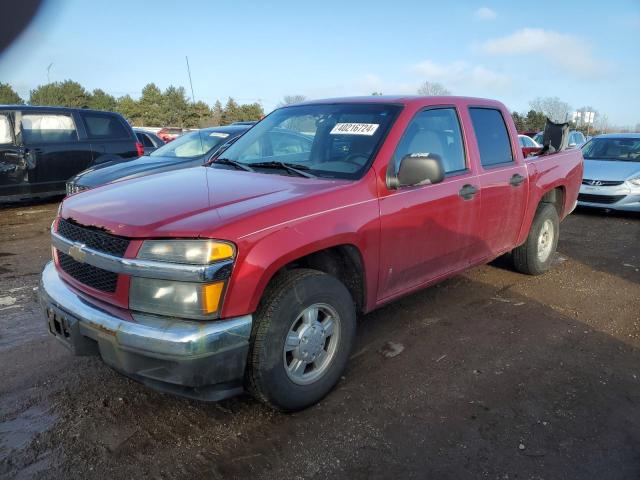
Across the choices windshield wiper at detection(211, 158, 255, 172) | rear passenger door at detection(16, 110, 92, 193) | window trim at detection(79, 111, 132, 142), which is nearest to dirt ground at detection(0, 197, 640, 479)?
windshield wiper at detection(211, 158, 255, 172)

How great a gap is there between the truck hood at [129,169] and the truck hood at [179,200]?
A: 11.6ft

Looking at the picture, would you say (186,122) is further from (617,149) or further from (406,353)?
(406,353)

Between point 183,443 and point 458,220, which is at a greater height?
point 458,220

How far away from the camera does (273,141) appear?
408cm

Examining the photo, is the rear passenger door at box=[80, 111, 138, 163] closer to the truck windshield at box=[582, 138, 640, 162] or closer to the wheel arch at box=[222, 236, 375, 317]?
the wheel arch at box=[222, 236, 375, 317]

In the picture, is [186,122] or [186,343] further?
[186,122]

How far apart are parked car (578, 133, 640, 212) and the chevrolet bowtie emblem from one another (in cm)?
899

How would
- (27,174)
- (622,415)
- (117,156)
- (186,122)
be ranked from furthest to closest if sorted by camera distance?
(186,122) < (117,156) < (27,174) < (622,415)

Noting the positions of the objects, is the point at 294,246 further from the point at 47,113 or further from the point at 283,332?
the point at 47,113

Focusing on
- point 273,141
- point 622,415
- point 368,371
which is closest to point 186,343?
point 368,371

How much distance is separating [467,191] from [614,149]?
26.2 ft

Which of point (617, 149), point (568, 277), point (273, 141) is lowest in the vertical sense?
point (568, 277)

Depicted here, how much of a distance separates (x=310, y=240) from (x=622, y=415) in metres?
2.07

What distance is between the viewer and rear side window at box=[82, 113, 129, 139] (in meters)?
9.55
